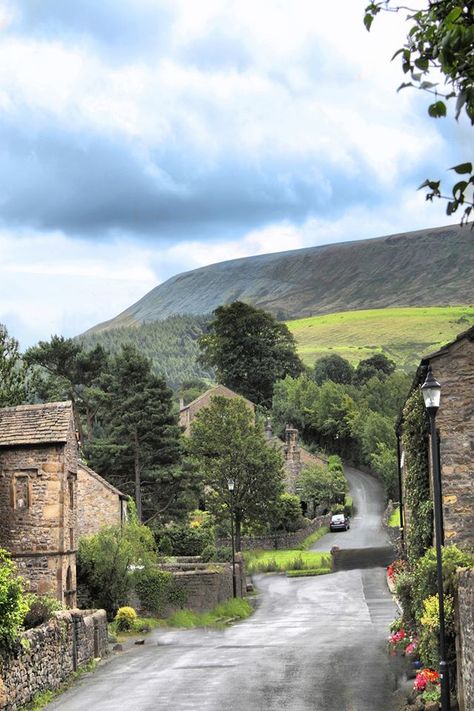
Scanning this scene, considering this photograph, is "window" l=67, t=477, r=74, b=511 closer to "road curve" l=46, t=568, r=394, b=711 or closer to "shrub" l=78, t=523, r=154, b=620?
"shrub" l=78, t=523, r=154, b=620

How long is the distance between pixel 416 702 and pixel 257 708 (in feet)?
9.11

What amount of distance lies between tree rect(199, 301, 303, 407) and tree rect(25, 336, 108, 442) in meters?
38.3

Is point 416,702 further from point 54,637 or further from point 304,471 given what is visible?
point 304,471

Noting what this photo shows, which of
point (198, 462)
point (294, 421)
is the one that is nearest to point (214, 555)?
point (198, 462)

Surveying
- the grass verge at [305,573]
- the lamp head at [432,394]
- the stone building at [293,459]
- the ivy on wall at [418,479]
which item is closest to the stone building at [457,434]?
the ivy on wall at [418,479]

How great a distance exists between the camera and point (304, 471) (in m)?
84.8

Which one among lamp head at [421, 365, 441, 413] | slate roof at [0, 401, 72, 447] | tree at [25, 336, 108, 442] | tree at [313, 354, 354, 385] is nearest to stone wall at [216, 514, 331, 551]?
tree at [25, 336, 108, 442]

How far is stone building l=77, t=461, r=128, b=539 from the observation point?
147ft

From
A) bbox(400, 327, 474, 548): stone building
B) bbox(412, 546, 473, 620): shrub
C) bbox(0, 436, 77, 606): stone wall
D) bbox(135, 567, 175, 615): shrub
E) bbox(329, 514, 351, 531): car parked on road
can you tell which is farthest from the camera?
bbox(329, 514, 351, 531): car parked on road

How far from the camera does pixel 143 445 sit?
209ft

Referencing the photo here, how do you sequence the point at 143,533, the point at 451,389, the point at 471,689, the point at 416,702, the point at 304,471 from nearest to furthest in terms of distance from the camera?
the point at 471,689 → the point at 416,702 → the point at 451,389 → the point at 143,533 → the point at 304,471

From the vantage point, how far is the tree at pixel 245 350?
11475 cm

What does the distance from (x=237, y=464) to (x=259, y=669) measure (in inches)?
1525

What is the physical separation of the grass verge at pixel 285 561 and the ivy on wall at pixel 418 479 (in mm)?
32395
